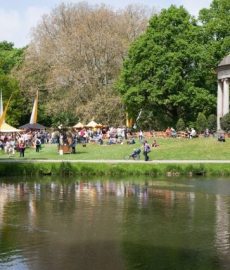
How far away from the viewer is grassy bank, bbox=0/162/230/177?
42.5 metres

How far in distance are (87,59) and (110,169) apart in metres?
34.5

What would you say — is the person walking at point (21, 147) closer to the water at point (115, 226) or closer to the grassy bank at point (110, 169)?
the grassy bank at point (110, 169)

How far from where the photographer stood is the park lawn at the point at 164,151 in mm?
49562

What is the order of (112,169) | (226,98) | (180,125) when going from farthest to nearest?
(180,125), (226,98), (112,169)

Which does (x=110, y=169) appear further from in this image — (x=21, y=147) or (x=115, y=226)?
(x=115, y=226)

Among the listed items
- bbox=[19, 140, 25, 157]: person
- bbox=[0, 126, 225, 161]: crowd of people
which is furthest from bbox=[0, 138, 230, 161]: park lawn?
bbox=[0, 126, 225, 161]: crowd of people

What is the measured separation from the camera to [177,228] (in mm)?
22609

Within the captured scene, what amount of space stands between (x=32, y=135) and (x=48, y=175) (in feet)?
71.4

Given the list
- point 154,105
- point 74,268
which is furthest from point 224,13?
point 74,268

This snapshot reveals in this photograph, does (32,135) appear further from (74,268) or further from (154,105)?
(74,268)

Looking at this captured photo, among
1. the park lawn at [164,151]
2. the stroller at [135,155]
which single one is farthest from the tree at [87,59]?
the stroller at [135,155]

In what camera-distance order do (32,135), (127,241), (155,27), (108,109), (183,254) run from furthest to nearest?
(108,109), (155,27), (32,135), (127,241), (183,254)

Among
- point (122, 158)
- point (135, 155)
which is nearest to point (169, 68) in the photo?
point (122, 158)

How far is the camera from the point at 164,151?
51.8 meters
